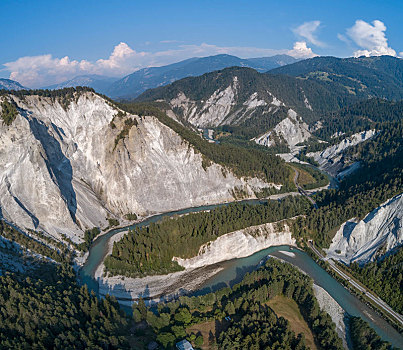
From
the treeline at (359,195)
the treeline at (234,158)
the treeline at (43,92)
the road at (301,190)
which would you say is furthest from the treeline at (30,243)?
the road at (301,190)

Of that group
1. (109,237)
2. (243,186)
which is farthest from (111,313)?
(243,186)

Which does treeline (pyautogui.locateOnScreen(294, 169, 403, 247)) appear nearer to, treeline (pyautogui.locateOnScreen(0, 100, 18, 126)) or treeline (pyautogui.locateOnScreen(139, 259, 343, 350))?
treeline (pyautogui.locateOnScreen(139, 259, 343, 350))

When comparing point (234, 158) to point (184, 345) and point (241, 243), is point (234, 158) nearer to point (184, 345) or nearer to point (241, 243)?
point (241, 243)

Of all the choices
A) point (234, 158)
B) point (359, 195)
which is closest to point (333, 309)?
point (359, 195)

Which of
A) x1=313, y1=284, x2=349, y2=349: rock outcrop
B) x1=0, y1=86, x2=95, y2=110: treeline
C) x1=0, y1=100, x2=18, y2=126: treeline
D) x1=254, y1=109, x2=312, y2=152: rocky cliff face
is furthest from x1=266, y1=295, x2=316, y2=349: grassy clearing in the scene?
x1=254, y1=109, x2=312, y2=152: rocky cliff face

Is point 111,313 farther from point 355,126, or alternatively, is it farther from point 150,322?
point 355,126
